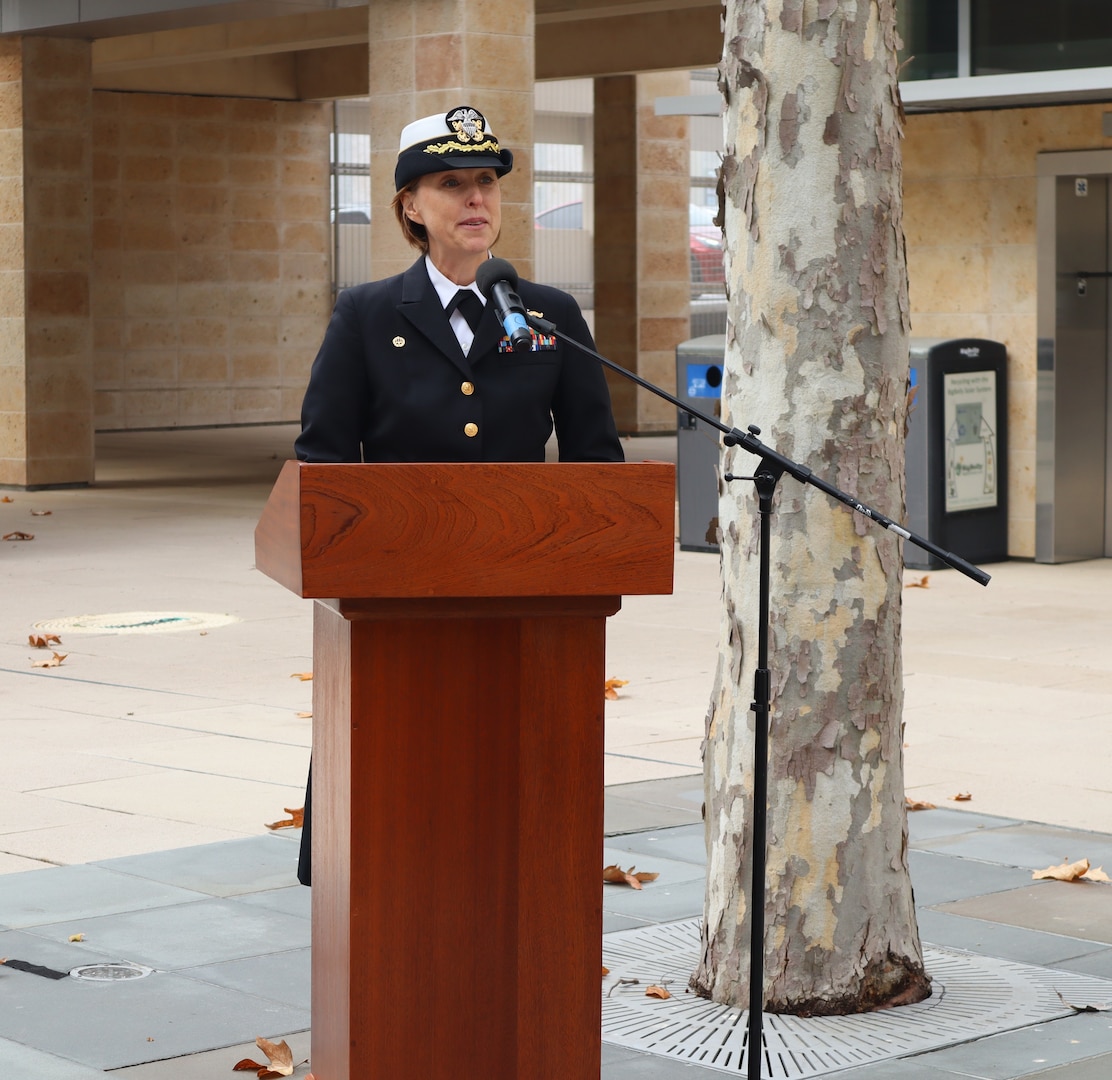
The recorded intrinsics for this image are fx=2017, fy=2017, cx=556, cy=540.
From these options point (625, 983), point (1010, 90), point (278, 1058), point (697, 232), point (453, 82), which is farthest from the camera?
point (697, 232)

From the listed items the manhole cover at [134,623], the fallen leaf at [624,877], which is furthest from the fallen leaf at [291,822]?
the manhole cover at [134,623]

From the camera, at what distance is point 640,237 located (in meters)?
27.0

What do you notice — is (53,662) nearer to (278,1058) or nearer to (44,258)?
(278,1058)

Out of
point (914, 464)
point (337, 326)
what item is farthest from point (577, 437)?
point (914, 464)

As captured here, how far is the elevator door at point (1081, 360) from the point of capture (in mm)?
13578

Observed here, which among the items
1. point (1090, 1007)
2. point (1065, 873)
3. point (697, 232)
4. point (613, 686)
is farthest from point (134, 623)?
point (697, 232)

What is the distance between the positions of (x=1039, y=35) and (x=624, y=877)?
8.68m

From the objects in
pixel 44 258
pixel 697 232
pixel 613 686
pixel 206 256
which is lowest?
pixel 613 686

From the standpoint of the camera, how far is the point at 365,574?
3.15 m

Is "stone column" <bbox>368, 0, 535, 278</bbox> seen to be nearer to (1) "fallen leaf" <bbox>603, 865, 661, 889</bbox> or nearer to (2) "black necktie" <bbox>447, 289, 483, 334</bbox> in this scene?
(1) "fallen leaf" <bbox>603, 865, 661, 889</bbox>

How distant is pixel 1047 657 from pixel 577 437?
655 cm

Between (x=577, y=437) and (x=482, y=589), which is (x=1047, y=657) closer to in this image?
(x=577, y=437)

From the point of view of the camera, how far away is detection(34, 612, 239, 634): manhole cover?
10.9 meters

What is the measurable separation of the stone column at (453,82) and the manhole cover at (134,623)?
15.3 feet
